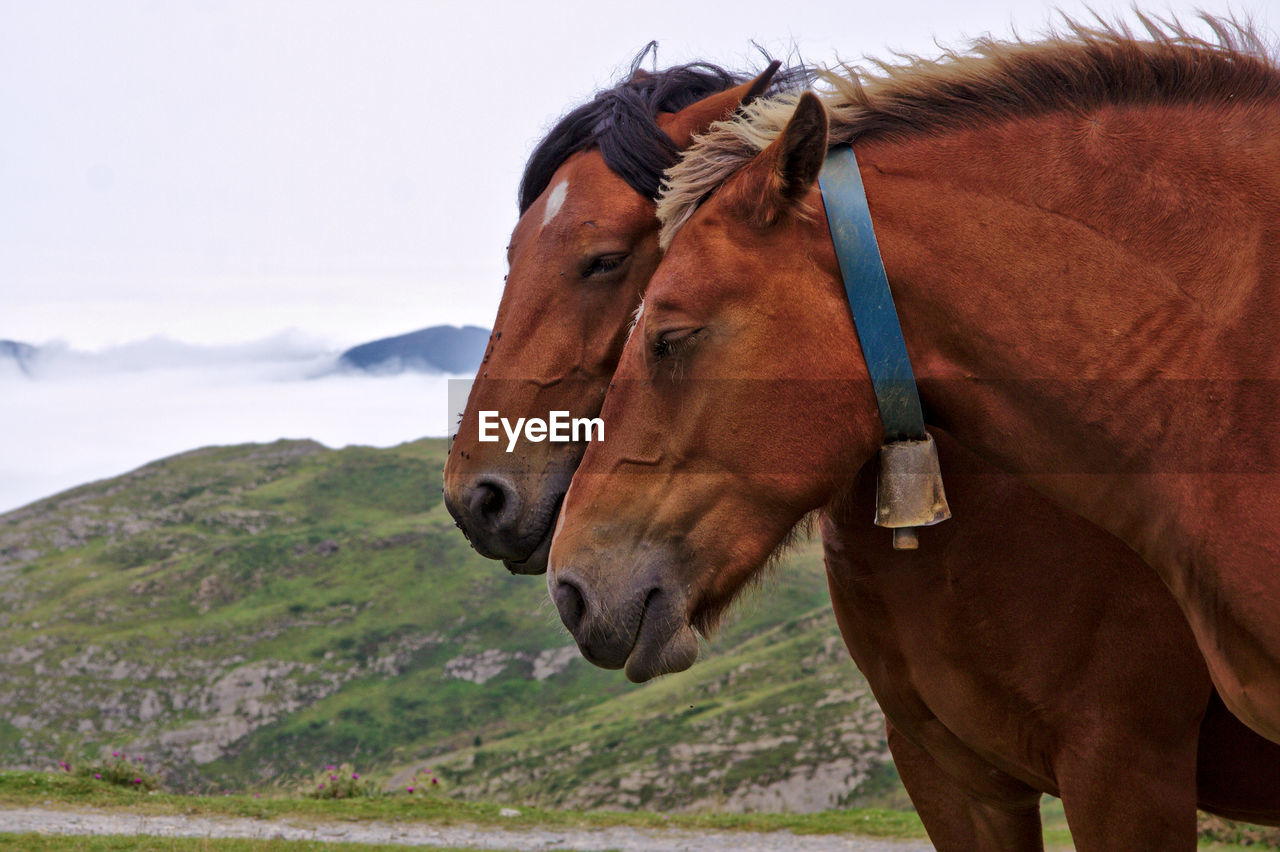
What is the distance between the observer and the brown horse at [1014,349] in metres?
2.09

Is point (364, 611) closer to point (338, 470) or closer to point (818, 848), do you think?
point (338, 470)

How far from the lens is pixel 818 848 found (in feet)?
36.8

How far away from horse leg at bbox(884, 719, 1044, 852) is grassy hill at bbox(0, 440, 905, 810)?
903 inches

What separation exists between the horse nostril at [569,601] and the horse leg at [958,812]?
1.82 meters

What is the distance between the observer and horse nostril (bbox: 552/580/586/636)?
2219 millimetres

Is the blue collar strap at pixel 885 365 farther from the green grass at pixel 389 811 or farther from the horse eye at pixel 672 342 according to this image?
the green grass at pixel 389 811

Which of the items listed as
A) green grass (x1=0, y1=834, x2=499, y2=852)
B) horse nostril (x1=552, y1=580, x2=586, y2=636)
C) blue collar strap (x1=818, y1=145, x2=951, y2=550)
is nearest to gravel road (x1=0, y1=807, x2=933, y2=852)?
green grass (x1=0, y1=834, x2=499, y2=852)

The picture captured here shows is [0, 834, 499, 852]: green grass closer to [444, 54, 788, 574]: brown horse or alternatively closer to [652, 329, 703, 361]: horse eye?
[444, 54, 788, 574]: brown horse

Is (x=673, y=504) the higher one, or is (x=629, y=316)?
(x=629, y=316)

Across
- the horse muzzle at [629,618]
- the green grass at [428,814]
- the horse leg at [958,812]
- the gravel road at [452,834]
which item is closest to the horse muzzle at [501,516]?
the horse muzzle at [629,618]

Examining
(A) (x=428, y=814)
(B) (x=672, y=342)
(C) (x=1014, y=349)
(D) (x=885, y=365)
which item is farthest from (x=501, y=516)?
(A) (x=428, y=814)

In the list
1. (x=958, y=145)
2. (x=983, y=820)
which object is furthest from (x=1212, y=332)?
(x=983, y=820)

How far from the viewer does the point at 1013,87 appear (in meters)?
2.37

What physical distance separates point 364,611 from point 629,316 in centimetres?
6794
